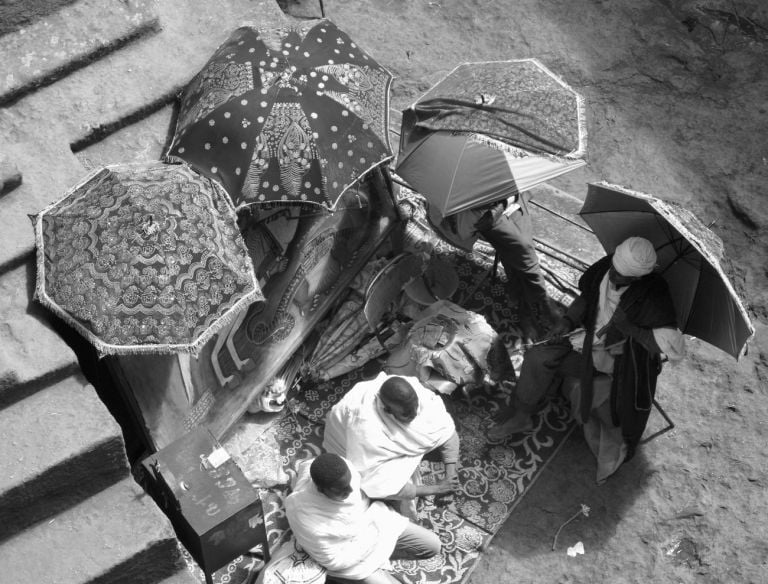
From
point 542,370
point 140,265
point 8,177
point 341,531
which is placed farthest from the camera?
point 542,370

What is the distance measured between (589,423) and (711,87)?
392 cm

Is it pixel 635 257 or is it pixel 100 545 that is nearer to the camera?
pixel 100 545

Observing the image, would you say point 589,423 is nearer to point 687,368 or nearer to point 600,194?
point 687,368

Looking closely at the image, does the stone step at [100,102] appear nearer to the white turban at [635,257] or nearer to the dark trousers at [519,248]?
the dark trousers at [519,248]

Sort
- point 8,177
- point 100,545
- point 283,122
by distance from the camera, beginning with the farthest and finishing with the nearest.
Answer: point 283,122
point 8,177
point 100,545

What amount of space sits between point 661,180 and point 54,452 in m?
5.15

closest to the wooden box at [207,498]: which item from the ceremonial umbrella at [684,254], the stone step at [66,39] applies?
the stone step at [66,39]

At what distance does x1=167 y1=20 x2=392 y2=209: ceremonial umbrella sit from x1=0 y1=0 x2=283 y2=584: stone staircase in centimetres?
45

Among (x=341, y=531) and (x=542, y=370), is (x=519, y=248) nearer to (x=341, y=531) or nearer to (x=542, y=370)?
(x=542, y=370)

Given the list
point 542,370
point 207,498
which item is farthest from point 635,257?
point 207,498

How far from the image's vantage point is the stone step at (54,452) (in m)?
4.80

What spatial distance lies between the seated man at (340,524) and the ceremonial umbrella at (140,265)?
947 millimetres

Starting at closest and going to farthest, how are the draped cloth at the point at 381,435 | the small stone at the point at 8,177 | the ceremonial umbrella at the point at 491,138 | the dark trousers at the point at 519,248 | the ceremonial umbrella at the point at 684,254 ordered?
the ceremonial umbrella at the point at 684,254
the small stone at the point at 8,177
the draped cloth at the point at 381,435
the ceremonial umbrella at the point at 491,138
the dark trousers at the point at 519,248

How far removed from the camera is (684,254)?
5387 millimetres
